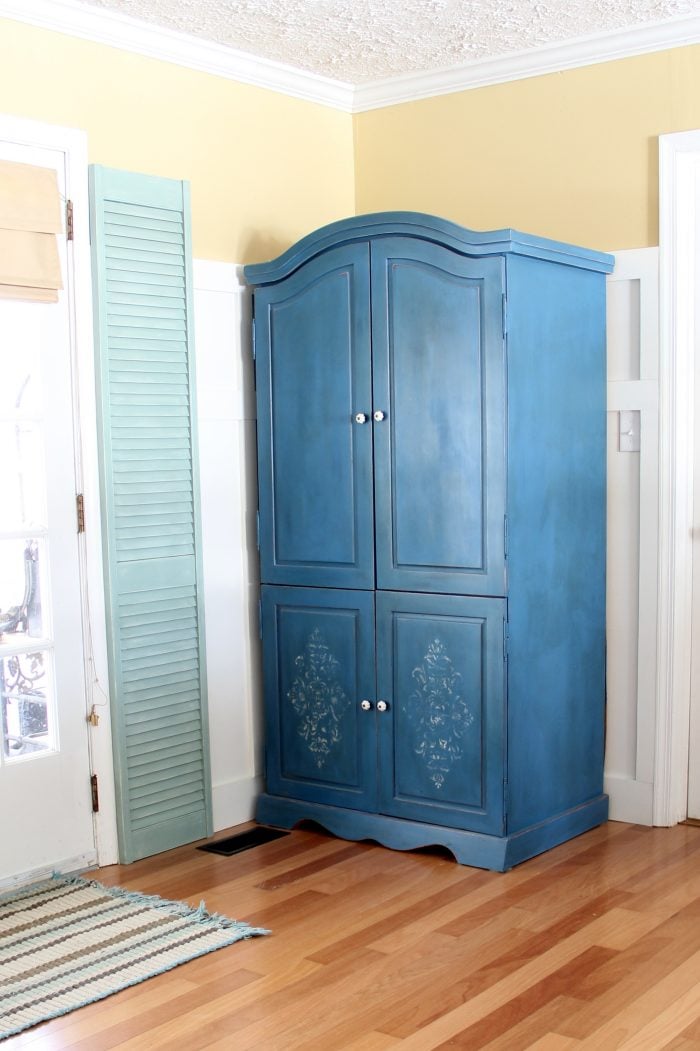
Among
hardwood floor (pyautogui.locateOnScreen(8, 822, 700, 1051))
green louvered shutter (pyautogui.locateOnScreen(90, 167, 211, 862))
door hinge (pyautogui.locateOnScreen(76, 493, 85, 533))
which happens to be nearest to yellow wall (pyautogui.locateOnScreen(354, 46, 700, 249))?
green louvered shutter (pyautogui.locateOnScreen(90, 167, 211, 862))

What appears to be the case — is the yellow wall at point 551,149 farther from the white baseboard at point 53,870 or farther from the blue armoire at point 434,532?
the white baseboard at point 53,870

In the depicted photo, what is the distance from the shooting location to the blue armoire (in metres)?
3.36

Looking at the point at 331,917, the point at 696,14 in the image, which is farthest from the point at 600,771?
the point at 696,14

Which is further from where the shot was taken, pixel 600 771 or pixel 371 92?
pixel 371 92

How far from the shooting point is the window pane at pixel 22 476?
3.27 metres

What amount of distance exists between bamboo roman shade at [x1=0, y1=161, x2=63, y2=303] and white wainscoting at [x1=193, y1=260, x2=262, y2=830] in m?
0.56

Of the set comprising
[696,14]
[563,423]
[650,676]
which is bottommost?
[650,676]

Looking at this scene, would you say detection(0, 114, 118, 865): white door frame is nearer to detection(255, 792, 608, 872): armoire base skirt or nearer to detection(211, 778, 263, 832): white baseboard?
detection(211, 778, 263, 832): white baseboard

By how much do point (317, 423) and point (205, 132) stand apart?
3.28 feet

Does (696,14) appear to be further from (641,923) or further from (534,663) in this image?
(641,923)

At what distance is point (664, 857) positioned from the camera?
3461mm

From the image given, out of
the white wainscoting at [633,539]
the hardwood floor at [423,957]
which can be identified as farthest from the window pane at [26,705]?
the white wainscoting at [633,539]

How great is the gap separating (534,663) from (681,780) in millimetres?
717

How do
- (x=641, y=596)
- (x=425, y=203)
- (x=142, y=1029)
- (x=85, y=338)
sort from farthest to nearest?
(x=425, y=203), (x=641, y=596), (x=85, y=338), (x=142, y=1029)
